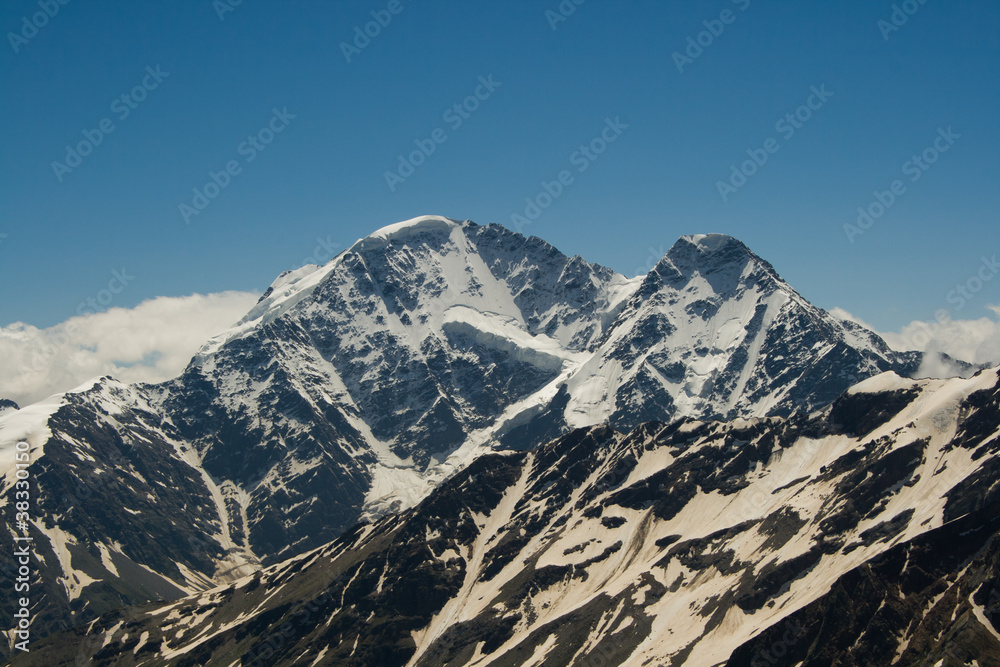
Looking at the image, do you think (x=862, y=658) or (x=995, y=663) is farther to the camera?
(x=862, y=658)

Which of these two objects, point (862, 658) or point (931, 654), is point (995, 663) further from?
point (862, 658)

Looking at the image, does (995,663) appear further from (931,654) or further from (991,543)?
(991,543)

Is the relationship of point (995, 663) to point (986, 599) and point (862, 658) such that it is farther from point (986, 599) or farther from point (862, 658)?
point (862, 658)

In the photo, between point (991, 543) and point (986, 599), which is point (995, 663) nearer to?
point (986, 599)

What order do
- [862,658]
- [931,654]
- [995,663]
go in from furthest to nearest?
[862,658] → [931,654] → [995,663]

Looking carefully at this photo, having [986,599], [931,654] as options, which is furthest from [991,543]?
[931,654]

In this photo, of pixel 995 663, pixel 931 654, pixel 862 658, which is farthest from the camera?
pixel 862 658

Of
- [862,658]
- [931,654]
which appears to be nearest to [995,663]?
[931,654]
